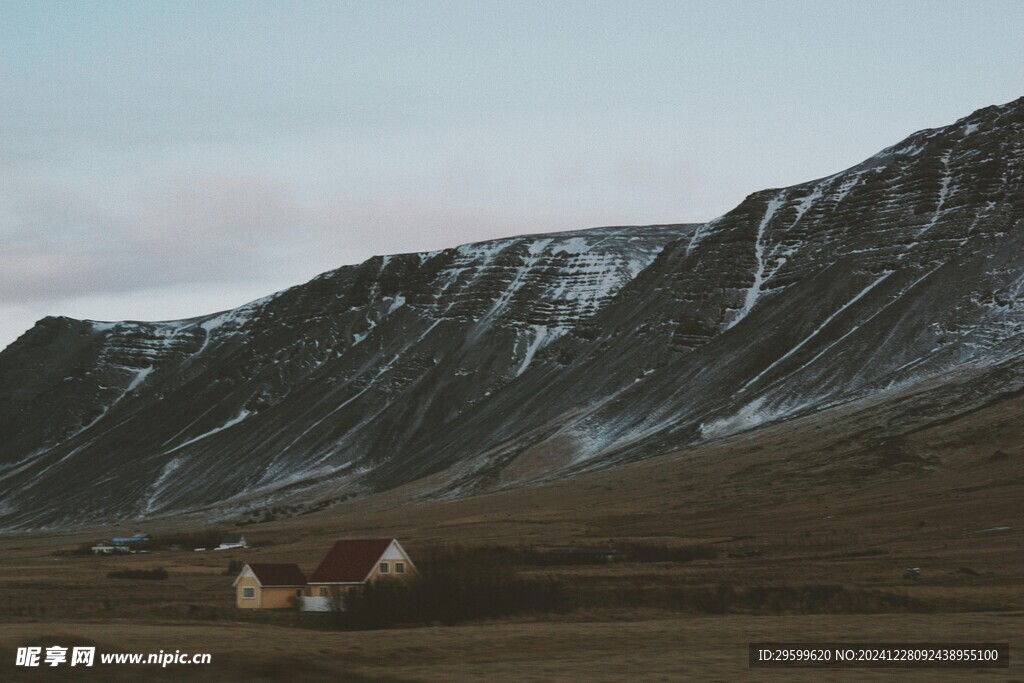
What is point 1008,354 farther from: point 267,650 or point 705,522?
point 267,650

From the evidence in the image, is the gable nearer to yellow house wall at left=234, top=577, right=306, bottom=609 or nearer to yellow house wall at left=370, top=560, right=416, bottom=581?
yellow house wall at left=234, top=577, right=306, bottom=609

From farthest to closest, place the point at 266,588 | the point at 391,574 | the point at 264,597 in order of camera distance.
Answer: the point at 266,588, the point at 264,597, the point at 391,574

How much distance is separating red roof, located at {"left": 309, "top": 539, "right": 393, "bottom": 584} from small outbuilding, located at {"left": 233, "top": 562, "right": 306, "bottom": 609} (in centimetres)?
137

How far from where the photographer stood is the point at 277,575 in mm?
73562

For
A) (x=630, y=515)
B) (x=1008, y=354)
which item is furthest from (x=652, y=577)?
(x=1008, y=354)

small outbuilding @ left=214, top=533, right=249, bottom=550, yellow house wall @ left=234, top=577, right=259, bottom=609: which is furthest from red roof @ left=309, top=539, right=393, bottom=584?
small outbuilding @ left=214, top=533, right=249, bottom=550

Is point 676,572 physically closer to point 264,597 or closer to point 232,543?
point 264,597

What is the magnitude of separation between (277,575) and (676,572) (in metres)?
23.7

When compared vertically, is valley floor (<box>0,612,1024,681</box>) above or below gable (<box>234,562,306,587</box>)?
below

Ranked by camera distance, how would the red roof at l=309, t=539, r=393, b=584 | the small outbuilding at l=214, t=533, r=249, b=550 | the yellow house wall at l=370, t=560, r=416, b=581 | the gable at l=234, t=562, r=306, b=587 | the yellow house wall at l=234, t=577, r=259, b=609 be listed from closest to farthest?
the yellow house wall at l=370, t=560, r=416, b=581, the red roof at l=309, t=539, r=393, b=584, the yellow house wall at l=234, t=577, r=259, b=609, the gable at l=234, t=562, r=306, b=587, the small outbuilding at l=214, t=533, r=249, b=550

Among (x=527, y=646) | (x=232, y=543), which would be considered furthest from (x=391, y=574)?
(x=232, y=543)

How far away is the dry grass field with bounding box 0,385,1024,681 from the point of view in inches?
1623

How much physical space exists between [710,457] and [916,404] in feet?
87.6

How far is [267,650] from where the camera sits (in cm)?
4284
